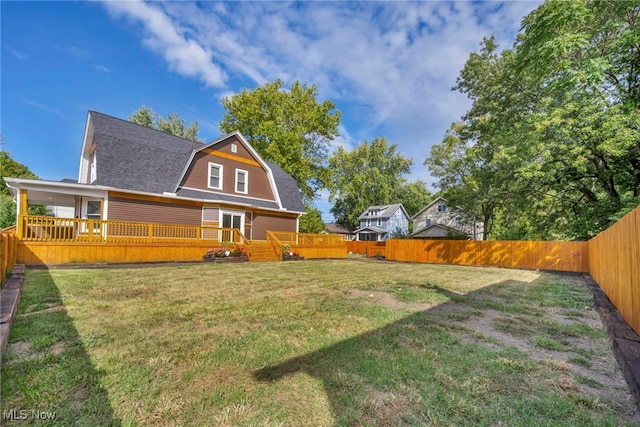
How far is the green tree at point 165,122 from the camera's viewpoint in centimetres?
3184

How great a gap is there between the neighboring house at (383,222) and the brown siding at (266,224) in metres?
24.3

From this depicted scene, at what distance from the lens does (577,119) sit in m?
10.5

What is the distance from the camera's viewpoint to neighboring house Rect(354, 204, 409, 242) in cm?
4056

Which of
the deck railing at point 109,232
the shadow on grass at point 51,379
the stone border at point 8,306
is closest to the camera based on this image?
the shadow on grass at point 51,379

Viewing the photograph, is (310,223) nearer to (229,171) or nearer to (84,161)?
(229,171)

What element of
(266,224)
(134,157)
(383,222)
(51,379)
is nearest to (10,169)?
(134,157)

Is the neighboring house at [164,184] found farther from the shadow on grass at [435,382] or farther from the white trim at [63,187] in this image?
the shadow on grass at [435,382]

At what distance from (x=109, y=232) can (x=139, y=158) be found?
4.19 meters

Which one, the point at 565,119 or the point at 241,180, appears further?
the point at 241,180

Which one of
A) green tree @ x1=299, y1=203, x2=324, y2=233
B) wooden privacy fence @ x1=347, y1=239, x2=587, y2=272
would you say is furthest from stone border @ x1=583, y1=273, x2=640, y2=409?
green tree @ x1=299, y1=203, x2=324, y2=233

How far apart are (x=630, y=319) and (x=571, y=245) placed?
1264 cm

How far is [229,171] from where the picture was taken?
15.9 meters

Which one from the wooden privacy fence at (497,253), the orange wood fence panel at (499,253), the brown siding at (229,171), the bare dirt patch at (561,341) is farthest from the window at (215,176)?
the orange wood fence panel at (499,253)

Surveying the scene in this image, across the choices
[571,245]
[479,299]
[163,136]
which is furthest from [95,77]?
[571,245]
